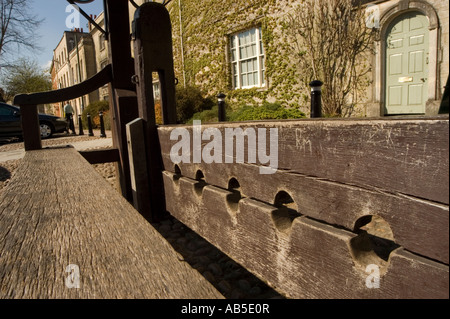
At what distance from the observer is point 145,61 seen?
2826 millimetres

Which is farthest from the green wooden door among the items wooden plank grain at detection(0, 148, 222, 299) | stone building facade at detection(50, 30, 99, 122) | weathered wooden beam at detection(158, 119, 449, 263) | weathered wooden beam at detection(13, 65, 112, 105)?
stone building facade at detection(50, 30, 99, 122)

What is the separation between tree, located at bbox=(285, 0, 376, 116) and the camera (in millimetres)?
8562

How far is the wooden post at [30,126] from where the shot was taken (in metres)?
3.63

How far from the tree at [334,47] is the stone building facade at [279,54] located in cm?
30

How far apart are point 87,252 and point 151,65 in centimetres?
219

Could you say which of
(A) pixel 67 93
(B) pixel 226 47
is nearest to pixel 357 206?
(A) pixel 67 93

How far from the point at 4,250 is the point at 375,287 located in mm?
1169

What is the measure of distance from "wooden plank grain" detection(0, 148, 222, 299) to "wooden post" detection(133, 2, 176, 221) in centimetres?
115

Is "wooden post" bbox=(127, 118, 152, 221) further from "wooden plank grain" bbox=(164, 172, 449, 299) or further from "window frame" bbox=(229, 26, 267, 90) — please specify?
"window frame" bbox=(229, 26, 267, 90)

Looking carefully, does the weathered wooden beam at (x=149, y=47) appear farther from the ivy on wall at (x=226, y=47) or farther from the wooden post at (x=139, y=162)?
the ivy on wall at (x=226, y=47)
